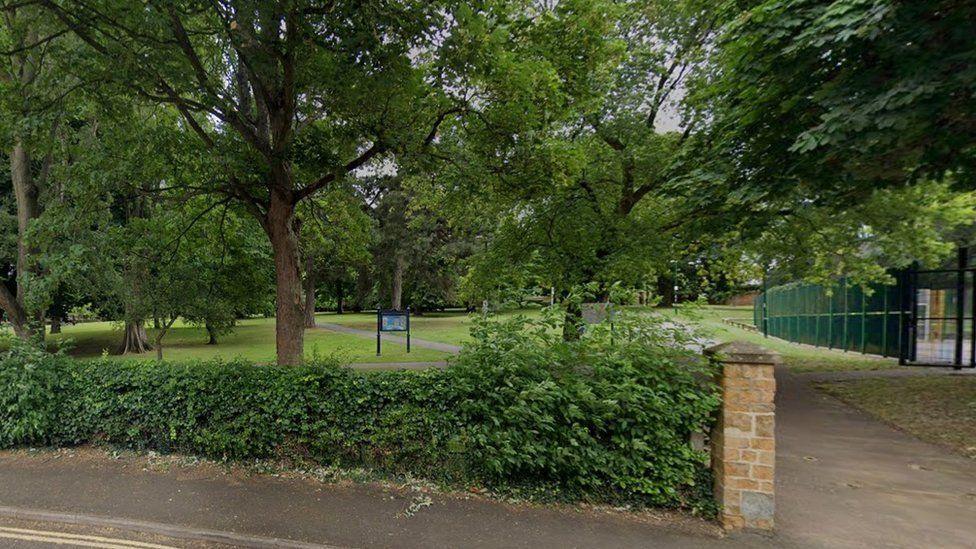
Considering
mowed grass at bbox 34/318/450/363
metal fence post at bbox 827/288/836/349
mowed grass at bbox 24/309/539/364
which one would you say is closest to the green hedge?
mowed grass at bbox 34/318/450/363

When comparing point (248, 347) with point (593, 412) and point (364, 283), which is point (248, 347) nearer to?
point (364, 283)

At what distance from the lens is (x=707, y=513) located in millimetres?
3727

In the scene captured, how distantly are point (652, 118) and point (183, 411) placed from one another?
1202 cm

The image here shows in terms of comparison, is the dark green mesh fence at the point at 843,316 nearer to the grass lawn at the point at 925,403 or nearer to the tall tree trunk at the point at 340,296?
the grass lawn at the point at 925,403

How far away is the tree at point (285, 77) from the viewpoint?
16.6 feet

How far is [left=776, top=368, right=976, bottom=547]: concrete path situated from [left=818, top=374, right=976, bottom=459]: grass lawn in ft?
1.27

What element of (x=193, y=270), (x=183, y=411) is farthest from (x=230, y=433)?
(x=193, y=270)

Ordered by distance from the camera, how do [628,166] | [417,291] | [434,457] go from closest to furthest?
[434,457]
[628,166]
[417,291]

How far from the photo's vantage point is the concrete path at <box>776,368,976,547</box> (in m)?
3.65

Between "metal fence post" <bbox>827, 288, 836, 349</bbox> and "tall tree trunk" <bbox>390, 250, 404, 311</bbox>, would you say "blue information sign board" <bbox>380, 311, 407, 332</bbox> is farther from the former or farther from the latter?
"metal fence post" <bbox>827, 288, 836, 349</bbox>

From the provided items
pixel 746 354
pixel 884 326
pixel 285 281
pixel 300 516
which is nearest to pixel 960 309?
pixel 884 326

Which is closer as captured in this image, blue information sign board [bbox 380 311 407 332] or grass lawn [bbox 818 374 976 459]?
grass lawn [bbox 818 374 976 459]

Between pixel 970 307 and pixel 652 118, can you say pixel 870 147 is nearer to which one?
pixel 652 118

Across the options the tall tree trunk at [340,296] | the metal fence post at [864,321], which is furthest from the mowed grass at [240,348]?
the tall tree trunk at [340,296]
